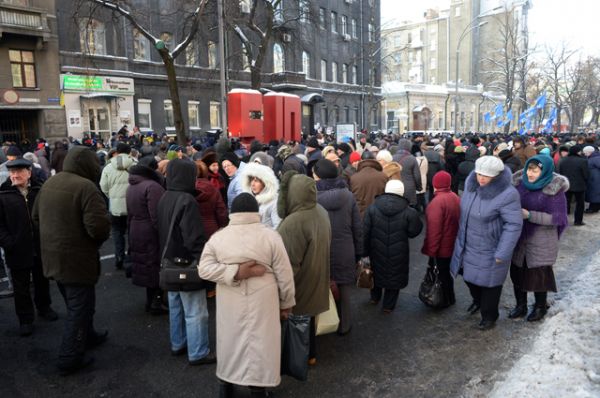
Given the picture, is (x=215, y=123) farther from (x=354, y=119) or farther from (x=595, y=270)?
(x=595, y=270)

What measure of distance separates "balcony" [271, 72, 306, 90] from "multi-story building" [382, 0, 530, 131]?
22.2 m

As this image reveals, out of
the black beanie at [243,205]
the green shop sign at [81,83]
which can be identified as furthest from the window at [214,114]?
the black beanie at [243,205]

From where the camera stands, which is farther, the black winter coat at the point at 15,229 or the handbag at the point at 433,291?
the handbag at the point at 433,291

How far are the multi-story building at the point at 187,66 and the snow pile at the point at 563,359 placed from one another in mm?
15806

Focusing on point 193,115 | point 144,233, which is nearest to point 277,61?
point 193,115

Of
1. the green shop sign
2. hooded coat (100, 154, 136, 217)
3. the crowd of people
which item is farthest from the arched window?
the crowd of people

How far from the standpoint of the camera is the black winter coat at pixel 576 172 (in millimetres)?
11008

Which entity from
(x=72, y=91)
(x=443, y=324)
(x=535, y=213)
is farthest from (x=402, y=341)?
(x=72, y=91)

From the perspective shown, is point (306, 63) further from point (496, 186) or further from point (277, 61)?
point (496, 186)

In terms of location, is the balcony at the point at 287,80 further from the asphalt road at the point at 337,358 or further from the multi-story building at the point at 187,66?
the asphalt road at the point at 337,358

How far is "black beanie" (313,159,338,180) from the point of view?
5000 mm

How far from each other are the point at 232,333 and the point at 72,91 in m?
24.7

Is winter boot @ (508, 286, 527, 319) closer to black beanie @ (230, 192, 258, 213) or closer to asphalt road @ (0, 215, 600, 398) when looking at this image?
asphalt road @ (0, 215, 600, 398)

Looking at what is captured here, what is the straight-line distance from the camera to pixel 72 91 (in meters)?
24.4
